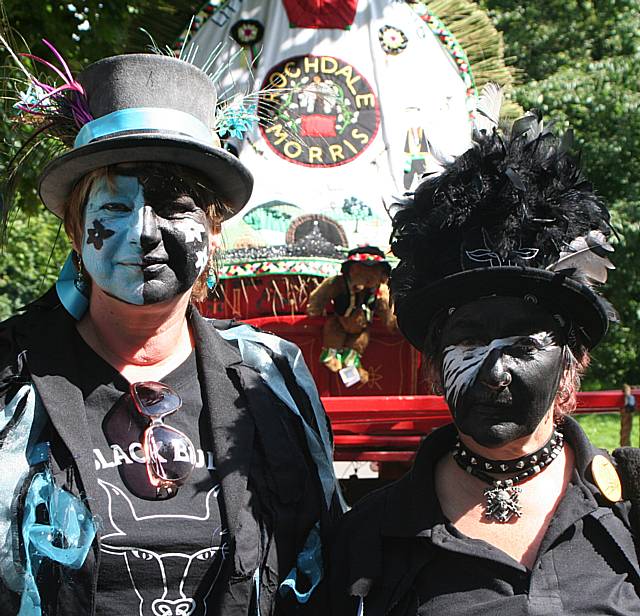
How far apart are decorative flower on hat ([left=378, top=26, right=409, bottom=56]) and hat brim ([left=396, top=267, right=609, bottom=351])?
268 cm

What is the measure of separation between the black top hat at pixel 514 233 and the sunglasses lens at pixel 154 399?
1.95 feet

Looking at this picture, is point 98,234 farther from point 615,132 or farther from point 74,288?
point 615,132

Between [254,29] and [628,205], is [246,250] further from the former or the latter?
[628,205]

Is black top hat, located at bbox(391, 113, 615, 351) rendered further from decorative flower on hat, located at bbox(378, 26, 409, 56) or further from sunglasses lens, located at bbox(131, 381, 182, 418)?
decorative flower on hat, located at bbox(378, 26, 409, 56)

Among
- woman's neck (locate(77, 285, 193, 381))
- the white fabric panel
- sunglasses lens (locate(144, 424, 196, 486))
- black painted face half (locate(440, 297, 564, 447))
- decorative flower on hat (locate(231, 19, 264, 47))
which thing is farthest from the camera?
decorative flower on hat (locate(231, 19, 264, 47))

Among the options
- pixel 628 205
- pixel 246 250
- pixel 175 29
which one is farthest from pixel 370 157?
pixel 628 205

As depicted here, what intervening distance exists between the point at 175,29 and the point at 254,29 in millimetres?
482

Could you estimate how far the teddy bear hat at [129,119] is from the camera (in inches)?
85.9

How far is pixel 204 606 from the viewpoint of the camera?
6.98ft

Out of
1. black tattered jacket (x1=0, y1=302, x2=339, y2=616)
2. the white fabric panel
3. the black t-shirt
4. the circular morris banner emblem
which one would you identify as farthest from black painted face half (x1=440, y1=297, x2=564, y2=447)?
the circular morris banner emblem

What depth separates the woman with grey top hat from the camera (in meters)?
2.04

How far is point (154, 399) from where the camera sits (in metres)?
2.21

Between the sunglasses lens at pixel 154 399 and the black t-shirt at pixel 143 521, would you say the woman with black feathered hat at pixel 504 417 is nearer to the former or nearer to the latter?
the black t-shirt at pixel 143 521

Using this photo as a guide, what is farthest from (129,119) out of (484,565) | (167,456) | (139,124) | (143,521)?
(484,565)
